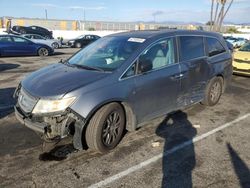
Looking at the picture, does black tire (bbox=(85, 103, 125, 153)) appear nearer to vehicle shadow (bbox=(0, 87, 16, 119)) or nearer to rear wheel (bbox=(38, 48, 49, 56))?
vehicle shadow (bbox=(0, 87, 16, 119))

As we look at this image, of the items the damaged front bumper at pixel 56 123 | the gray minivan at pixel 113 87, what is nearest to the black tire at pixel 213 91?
the gray minivan at pixel 113 87

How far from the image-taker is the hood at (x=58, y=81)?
4.11 metres

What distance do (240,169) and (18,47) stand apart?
624 inches

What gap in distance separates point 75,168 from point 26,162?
0.71m

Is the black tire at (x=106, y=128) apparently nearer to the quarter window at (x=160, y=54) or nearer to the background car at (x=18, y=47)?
the quarter window at (x=160, y=54)

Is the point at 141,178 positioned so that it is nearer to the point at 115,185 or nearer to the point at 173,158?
the point at 115,185

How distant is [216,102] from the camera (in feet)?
23.2

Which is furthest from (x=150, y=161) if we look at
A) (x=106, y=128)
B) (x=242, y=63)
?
(x=242, y=63)

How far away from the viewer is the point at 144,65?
15.7 feet

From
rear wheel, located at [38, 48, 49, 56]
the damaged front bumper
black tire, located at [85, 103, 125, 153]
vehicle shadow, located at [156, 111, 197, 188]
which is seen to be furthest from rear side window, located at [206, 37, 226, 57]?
rear wheel, located at [38, 48, 49, 56]

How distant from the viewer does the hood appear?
13.5 ft

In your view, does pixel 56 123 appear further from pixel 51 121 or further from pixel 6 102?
pixel 6 102

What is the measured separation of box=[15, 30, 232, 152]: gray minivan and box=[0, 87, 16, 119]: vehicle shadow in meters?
1.47

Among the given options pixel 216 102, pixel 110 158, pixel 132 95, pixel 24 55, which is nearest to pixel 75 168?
pixel 110 158
